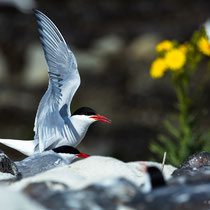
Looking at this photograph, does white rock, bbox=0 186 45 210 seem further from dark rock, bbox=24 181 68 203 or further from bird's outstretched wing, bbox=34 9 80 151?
bird's outstretched wing, bbox=34 9 80 151

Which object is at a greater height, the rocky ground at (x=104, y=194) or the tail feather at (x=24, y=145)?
the rocky ground at (x=104, y=194)

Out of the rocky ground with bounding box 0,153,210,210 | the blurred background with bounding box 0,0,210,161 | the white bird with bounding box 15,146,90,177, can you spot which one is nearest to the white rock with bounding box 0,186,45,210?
the rocky ground with bounding box 0,153,210,210

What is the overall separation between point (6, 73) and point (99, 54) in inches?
56.3

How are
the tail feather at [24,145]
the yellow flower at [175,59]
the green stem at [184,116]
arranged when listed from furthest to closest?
the green stem at [184,116] < the yellow flower at [175,59] < the tail feather at [24,145]

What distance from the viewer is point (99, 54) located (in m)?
7.17

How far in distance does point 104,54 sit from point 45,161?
16.0 ft

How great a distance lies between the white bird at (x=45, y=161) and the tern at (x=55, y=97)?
13 centimetres

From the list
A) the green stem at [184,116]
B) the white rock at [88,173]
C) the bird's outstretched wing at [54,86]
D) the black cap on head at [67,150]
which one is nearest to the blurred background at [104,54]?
the green stem at [184,116]

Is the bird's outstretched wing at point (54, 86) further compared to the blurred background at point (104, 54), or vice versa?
the blurred background at point (104, 54)

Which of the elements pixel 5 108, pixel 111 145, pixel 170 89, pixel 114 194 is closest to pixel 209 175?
pixel 114 194

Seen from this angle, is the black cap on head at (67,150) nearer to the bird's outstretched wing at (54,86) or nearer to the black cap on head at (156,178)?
the bird's outstretched wing at (54,86)

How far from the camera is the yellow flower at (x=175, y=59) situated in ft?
11.4

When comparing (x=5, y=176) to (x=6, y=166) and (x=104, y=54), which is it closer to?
(x=6, y=166)

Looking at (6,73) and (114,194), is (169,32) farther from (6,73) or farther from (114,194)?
(114,194)
